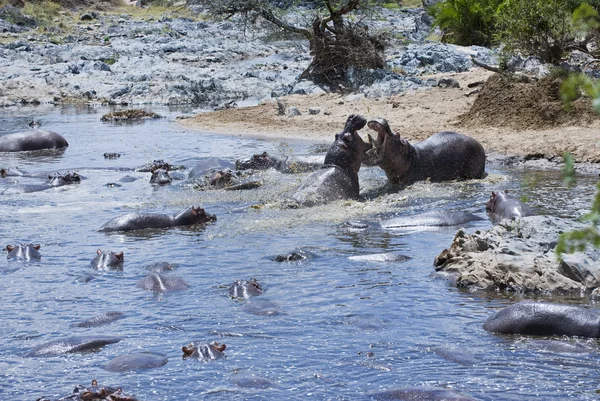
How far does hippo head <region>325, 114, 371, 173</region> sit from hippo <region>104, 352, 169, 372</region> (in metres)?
5.95

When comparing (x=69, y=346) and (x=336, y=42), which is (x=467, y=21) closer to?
(x=336, y=42)

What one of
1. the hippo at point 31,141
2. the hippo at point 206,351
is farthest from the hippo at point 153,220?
the hippo at point 31,141

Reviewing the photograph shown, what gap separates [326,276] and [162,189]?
5.70m

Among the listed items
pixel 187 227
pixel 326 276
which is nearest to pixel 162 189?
pixel 187 227

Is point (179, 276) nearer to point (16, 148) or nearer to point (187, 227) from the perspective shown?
point (187, 227)

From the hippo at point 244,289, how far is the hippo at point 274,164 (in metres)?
6.45

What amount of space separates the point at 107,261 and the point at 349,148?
4102 millimetres

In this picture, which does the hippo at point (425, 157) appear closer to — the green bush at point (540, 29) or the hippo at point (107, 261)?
the hippo at point (107, 261)

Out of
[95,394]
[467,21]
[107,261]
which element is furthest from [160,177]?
[467,21]

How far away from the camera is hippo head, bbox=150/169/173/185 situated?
13469 millimetres

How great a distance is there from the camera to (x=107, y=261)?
8414 millimetres

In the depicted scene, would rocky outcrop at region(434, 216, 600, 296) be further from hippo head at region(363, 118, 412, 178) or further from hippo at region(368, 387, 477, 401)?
hippo head at region(363, 118, 412, 178)

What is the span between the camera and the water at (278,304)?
18.0 ft

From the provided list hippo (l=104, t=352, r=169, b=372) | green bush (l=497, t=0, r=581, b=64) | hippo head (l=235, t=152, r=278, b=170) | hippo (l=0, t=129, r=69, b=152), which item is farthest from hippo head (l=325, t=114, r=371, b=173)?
hippo (l=0, t=129, r=69, b=152)
